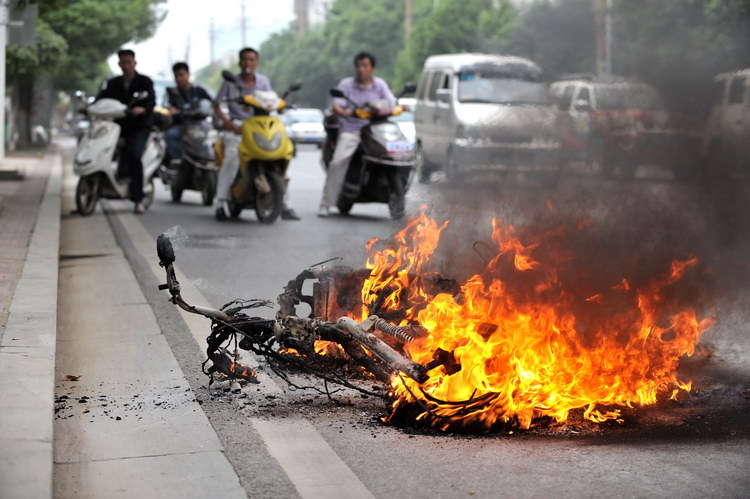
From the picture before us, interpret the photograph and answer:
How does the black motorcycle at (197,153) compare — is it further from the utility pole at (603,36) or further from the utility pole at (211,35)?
the utility pole at (211,35)

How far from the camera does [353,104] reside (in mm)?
13789

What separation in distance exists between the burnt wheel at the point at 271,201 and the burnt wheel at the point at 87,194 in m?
1.99

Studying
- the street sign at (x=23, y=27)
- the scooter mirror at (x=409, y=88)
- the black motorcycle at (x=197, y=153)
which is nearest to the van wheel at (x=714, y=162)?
the scooter mirror at (x=409, y=88)

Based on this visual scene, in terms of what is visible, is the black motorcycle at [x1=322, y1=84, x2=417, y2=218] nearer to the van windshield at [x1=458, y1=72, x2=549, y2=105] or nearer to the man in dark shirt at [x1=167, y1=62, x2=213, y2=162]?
the man in dark shirt at [x1=167, y1=62, x2=213, y2=162]

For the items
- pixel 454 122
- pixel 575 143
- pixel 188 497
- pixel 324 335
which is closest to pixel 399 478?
pixel 188 497

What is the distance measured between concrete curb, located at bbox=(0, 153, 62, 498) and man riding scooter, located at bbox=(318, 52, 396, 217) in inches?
224

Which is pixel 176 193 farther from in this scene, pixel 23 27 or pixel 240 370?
pixel 240 370

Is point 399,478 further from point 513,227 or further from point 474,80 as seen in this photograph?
point 474,80

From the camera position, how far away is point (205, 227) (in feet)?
43.2

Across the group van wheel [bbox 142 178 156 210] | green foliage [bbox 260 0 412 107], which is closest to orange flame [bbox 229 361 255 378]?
van wheel [bbox 142 178 156 210]

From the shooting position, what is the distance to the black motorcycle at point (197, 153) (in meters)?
15.7

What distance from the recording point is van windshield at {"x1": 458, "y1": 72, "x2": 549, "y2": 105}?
5609mm

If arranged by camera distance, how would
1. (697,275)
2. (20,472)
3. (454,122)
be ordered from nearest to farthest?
(20,472), (697,275), (454,122)

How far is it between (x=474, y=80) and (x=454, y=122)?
2826 millimetres
